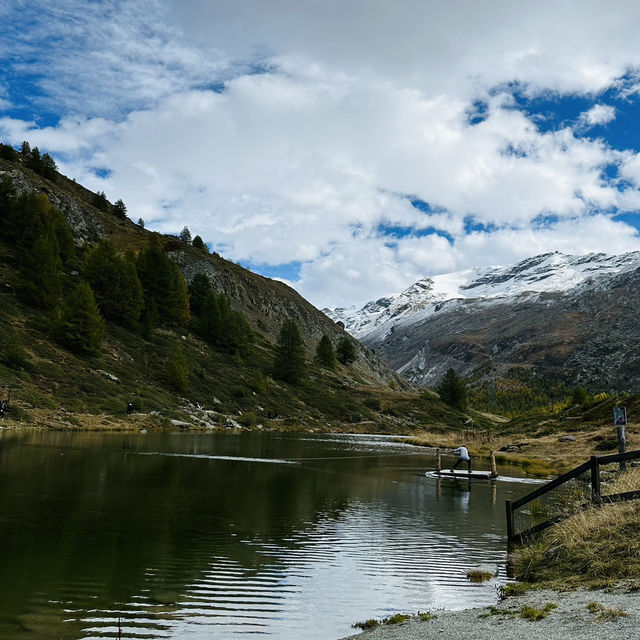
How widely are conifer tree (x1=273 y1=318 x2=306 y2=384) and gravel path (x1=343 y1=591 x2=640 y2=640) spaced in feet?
409

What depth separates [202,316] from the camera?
141 metres

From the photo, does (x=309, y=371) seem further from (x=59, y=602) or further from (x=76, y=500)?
(x=59, y=602)

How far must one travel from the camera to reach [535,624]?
10516 millimetres

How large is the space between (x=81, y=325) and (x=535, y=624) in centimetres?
8805

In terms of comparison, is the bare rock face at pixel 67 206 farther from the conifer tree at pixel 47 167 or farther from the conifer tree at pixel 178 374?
the conifer tree at pixel 178 374

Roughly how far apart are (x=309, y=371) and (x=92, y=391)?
8204cm

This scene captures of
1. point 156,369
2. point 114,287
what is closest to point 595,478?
point 156,369

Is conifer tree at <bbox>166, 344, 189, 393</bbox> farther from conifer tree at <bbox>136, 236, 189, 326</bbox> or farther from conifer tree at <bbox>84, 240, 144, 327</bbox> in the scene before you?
conifer tree at <bbox>136, 236, 189, 326</bbox>

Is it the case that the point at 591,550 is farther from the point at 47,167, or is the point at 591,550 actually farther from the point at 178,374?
the point at 47,167

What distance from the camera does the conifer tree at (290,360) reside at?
137 metres

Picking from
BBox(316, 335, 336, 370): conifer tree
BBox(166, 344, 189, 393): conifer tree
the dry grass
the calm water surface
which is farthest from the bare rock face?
the dry grass

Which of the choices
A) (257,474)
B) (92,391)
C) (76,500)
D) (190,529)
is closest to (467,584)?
(190,529)

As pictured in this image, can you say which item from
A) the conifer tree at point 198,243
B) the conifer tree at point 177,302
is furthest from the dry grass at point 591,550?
the conifer tree at point 198,243

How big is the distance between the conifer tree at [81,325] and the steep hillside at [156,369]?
0.83 m
